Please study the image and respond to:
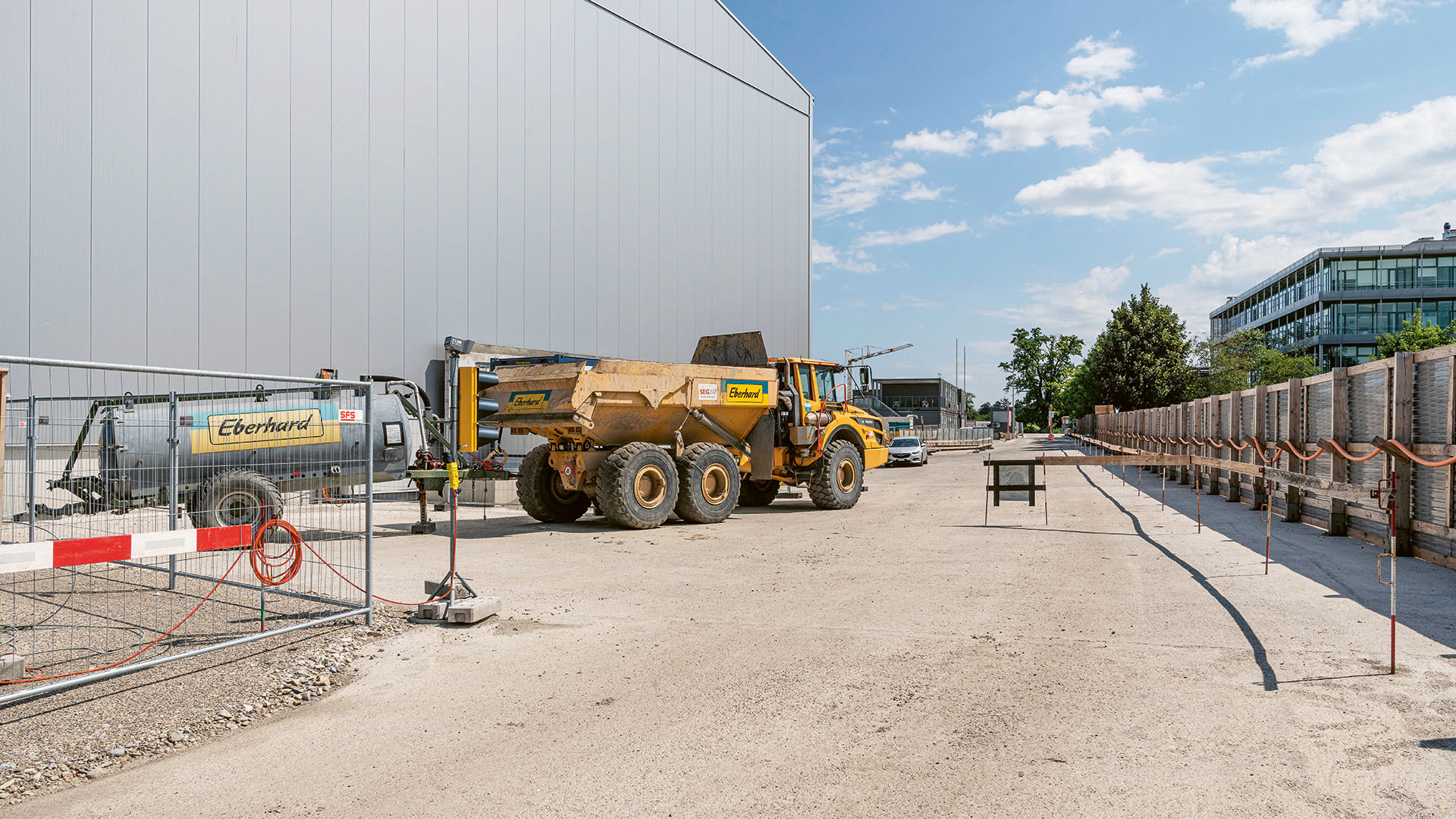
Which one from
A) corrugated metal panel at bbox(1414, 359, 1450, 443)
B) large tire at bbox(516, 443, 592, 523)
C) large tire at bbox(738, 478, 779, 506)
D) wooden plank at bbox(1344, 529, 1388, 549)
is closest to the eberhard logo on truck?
large tire at bbox(516, 443, 592, 523)

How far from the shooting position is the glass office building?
73062mm

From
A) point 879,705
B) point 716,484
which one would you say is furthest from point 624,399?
point 879,705

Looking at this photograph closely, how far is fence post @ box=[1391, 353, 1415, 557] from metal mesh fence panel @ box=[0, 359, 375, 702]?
10.7 m

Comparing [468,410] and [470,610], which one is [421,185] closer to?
[468,410]

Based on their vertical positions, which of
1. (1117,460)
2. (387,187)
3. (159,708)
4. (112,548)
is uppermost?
(387,187)

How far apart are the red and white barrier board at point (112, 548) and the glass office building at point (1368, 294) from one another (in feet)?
254

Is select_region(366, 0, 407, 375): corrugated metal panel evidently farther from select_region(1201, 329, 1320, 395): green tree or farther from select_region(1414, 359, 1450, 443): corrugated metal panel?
select_region(1201, 329, 1320, 395): green tree

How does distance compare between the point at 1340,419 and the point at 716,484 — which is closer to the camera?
the point at 1340,419

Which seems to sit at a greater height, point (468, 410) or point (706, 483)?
point (468, 410)

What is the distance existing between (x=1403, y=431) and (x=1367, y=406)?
1390mm

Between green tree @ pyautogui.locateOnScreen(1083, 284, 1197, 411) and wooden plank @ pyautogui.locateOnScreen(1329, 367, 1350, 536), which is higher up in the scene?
green tree @ pyautogui.locateOnScreen(1083, 284, 1197, 411)

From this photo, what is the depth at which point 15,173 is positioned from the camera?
14195 mm

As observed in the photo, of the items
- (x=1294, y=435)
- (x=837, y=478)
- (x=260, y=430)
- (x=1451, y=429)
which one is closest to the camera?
(x=1451, y=429)

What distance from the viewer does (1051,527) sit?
43.9 ft
